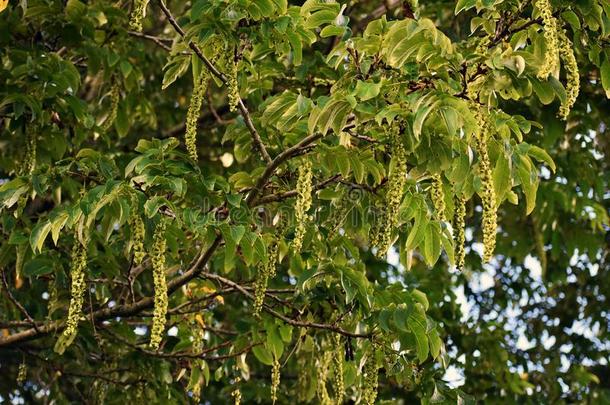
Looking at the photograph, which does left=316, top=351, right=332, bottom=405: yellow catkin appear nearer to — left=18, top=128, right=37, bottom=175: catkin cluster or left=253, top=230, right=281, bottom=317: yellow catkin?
left=253, top=230, right=281, bottom=317: yellow catkin

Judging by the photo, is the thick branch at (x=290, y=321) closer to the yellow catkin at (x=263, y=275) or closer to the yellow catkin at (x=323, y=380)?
the yellow catkin at (x=323, y=380)

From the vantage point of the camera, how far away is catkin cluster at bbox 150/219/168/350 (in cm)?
236

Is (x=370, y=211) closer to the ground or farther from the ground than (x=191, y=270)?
farther from the ground

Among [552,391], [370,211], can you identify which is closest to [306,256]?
[370,211]

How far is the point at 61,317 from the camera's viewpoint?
321cm

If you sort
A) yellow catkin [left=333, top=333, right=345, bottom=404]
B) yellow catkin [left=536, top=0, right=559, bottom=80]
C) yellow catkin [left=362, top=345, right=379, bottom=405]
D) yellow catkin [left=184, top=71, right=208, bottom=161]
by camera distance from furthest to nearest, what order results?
yellow catkin [left=333, top=333, right=345, bottom=404]
yellow catkin [left=362, top=345, right=379, bottom=405]
yellow catkin [left=184, top=71, right=208, bottom=161]
yellow catkin [left=536, top=0, right=559, bottom=80]

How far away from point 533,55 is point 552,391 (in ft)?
9.29

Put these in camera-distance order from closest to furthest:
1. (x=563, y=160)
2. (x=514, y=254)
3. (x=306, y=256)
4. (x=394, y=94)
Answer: (x=394, y=94) < (x=306, y=256) < (x=563, y=160) < (x=514, y=254)

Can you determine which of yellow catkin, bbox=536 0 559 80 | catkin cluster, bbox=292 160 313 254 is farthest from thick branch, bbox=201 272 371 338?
yellow catkin, bbox=536 0 559 80

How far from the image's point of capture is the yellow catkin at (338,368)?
274cm

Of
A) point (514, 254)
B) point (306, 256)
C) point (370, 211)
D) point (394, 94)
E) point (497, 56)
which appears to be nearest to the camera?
point (497, 56)

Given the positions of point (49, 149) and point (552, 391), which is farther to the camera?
point (552, 391)

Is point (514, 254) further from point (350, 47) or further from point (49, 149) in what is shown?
point (350, 47)

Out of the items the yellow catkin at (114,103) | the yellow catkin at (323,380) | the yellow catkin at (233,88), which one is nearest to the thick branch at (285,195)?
the yellow catkin at (233,88)
